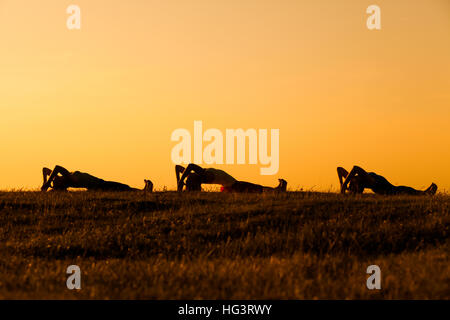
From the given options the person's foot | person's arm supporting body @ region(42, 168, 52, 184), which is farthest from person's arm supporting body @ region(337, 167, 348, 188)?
person's arm supporting body @ region(42, 168, 52, 184)

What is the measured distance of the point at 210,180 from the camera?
27.2m

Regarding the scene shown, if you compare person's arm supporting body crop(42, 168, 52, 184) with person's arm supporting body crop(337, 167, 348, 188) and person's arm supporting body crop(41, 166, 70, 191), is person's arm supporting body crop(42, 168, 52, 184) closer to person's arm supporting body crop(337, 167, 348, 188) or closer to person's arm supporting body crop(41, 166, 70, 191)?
person's arm supporting body crop(41, 166, 70, 191)

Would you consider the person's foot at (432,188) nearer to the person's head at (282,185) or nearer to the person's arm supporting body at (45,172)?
the person's head at (282,185)

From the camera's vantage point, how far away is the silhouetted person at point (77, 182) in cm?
2780

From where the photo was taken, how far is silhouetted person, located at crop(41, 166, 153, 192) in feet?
91.2

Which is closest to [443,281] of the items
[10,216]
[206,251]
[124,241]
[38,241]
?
[206,251]

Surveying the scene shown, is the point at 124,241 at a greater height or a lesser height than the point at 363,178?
lesser

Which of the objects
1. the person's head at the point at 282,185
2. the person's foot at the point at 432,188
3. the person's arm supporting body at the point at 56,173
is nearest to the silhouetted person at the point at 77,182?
the person's arm supporting body at the point at 56,173

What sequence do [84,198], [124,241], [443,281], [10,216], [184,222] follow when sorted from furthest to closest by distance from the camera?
[84,198], [10,216], [184,222], [124,241], [443,281]
